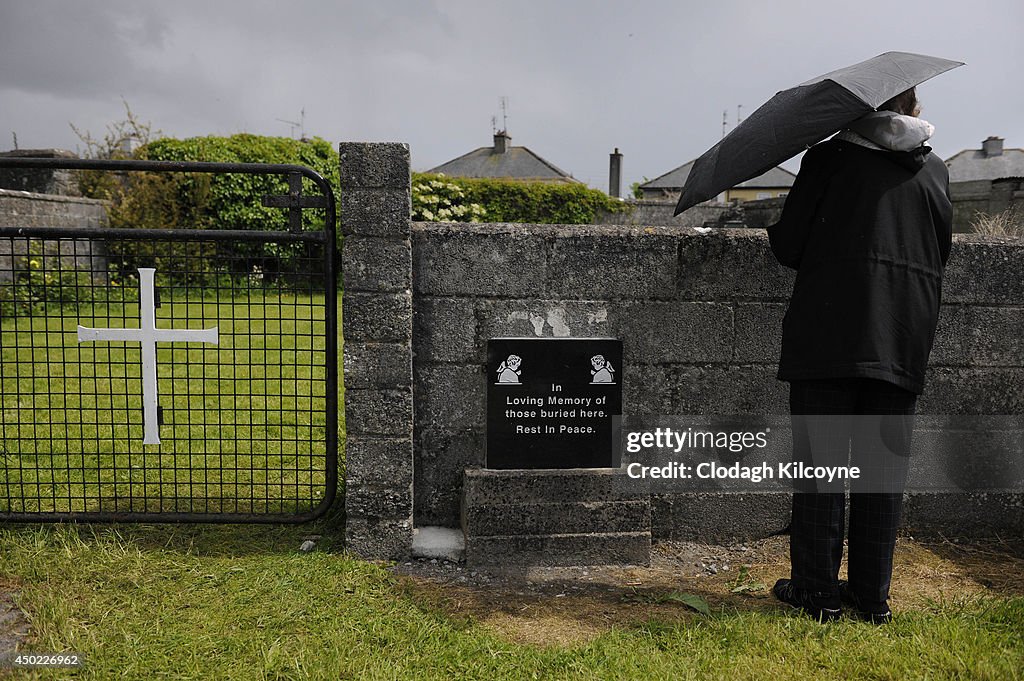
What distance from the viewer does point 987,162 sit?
143ft

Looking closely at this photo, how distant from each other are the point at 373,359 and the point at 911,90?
2.41 metres

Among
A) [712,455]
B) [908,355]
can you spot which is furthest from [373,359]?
[908,355]

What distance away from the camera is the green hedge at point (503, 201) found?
18.7 meters

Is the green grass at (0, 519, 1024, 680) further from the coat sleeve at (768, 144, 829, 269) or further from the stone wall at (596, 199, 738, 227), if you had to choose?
the stone wall at (596, 199, 738, 227)

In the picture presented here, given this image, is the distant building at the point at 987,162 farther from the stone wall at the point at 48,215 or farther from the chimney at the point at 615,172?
the stone wall at the point at 48,215

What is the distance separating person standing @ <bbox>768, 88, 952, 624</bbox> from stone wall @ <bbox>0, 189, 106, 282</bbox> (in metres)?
9.60

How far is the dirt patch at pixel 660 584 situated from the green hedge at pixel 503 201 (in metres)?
15.0

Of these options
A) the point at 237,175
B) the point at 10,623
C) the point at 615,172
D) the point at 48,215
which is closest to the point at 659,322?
the point at 10,623

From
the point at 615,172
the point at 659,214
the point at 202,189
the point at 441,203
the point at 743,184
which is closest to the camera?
the point at 202,189

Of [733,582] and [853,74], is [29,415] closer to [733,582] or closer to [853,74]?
[733,582]

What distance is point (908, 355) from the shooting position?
9.20 feet

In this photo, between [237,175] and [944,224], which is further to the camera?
[237,175]

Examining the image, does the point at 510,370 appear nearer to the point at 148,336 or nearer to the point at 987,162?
the point at 148,336

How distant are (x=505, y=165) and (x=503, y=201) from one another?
22.5 metres
